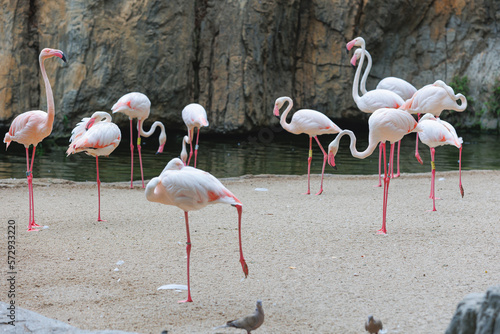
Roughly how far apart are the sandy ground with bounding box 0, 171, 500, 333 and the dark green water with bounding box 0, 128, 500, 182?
276cm

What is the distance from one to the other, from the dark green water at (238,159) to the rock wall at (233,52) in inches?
30.7

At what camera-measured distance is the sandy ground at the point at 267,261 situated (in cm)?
339

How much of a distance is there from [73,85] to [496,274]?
11.2 meters

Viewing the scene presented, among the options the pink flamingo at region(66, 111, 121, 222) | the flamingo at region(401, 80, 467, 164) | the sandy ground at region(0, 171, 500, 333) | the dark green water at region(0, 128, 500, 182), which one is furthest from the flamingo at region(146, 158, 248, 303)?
the dark green water at region(0, 128, 500, 182)

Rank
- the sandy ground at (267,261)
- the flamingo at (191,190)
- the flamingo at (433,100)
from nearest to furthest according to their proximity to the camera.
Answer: the sandy ground at (267,261), the flamingo at (191,190), the flamingo at (433,100)

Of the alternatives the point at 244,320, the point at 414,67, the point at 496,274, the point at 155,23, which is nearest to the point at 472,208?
the point at 496,274

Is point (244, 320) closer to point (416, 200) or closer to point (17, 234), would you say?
point (17, 234)

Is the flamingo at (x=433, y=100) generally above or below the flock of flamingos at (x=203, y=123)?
above

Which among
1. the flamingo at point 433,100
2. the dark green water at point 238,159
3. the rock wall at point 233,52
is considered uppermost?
the rock wall at point 233,52

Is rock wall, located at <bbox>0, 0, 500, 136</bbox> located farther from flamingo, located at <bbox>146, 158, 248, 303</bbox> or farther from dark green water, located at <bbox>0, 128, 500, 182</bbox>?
flamingo, located at <bbox>146, 158, 248, 303</bbox>

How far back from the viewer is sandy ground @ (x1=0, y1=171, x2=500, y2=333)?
3389mm

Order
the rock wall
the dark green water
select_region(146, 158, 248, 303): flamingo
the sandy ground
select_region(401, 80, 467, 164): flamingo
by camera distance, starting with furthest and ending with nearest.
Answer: the rock wall < the dark green water < select_region(401, 80, 467, 164): flamingo < select_region(146, 158, 248, 303): flamingo < the sandy ground

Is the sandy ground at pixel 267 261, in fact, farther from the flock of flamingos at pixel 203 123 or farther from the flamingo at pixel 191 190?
the flamingo at pixel 191 190

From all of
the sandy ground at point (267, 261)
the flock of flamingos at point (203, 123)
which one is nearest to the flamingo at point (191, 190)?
the flock of flamingos at point (203, 123)
